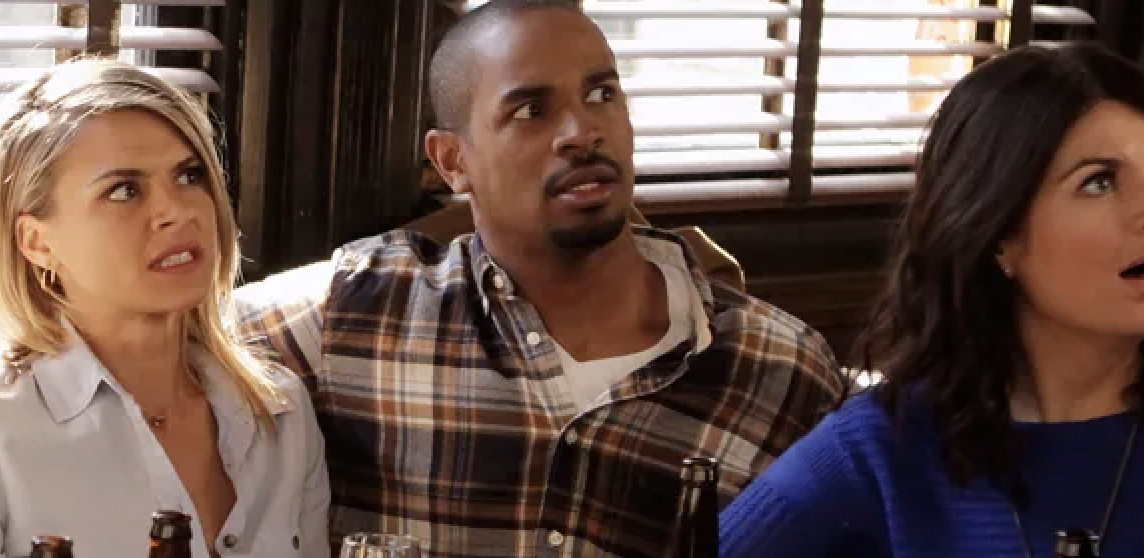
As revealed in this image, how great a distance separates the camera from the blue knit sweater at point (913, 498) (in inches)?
70.8

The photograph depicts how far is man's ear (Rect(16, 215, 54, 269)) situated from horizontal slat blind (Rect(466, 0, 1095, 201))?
1113 mm

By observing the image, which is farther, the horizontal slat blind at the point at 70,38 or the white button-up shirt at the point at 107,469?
the horizontal slat blind at the point at 70,38

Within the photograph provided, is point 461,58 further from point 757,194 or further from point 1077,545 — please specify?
point 1077,545

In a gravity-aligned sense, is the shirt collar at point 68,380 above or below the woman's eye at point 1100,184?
below

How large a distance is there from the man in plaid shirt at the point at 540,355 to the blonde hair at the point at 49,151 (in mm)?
203

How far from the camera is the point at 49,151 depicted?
1880mm

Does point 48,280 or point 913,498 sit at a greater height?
point 48,280

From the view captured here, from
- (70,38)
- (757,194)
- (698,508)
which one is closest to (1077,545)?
(698,508)

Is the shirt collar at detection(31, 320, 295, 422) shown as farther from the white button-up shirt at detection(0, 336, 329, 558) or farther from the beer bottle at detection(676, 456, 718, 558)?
the beer bottle at detection(676, 456, 718, 558)

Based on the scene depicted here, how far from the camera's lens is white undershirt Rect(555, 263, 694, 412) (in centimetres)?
219

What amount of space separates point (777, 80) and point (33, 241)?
4.75 ft

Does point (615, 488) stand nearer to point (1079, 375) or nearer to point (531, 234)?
point (531, 234)

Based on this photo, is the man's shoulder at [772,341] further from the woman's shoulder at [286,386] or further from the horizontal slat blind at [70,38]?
the horizontal slat blind at [70,38]

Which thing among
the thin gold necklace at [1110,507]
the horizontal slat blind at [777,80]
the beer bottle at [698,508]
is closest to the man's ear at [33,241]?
the beer bottle at [698,508]
